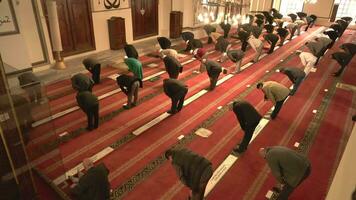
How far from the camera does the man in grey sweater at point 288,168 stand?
295 centimetres

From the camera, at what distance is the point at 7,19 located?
5.50 metres

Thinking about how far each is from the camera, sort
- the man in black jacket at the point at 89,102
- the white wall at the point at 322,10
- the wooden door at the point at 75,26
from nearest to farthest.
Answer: the man in black jacket at the point at 89,102, the wooden door at the point at 75,26, the white wall at the point at 322,10

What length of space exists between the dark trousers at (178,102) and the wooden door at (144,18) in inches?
192

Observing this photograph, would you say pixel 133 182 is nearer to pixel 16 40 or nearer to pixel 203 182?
pixel 203 182

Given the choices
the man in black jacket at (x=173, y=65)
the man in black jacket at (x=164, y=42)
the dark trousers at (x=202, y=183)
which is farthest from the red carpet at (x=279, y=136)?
the man in black jacket at (x=164, y=42)

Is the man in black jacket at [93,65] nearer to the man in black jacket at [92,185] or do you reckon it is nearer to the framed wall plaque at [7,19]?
the framed wall plaque at [7,19]

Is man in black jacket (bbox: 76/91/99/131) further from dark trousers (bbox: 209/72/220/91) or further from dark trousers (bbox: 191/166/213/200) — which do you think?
dark trousers (bbox: 209/72/220/91)

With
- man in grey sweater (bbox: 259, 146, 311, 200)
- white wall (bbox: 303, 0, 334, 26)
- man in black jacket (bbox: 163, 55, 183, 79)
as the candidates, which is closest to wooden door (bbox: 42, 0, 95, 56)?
man in black jacket (bbox: 163, 55, 183, 79)

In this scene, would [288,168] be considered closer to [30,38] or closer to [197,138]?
[197,138]

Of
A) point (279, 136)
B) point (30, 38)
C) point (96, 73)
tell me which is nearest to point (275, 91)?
point (279, 136)

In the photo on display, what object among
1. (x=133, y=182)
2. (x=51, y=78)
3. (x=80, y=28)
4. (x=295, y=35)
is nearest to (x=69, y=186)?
(x=133, y=182)

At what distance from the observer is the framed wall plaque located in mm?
5422

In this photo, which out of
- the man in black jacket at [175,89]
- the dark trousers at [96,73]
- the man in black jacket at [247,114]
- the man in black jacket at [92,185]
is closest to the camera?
the man in black jacket at [92,185]

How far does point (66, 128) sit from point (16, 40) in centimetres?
255
